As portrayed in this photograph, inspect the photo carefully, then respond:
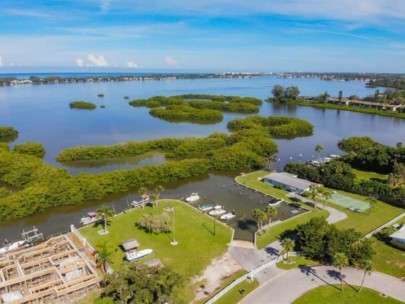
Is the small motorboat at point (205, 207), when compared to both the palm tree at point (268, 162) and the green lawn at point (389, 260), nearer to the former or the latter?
the palm tree at point (268, 162)

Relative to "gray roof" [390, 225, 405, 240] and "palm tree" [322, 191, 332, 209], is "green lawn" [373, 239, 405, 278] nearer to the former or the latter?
"gray roof" [390, 225, 405, 240]

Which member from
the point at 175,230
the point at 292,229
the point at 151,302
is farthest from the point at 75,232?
the point at 292,229

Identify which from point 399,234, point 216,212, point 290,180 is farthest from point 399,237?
point 216,212

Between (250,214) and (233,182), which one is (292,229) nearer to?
(250,214)

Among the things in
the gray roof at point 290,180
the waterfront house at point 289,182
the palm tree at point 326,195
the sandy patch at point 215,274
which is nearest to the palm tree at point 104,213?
the sandy patch at point 215,274

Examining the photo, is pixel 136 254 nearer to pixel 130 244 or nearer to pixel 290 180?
pixel 130 244

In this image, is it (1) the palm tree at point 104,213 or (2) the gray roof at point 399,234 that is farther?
(1) the palm tree at point 104,213

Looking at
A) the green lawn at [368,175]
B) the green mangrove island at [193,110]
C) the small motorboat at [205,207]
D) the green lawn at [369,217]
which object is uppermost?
the green mangrove island at [193,110]
